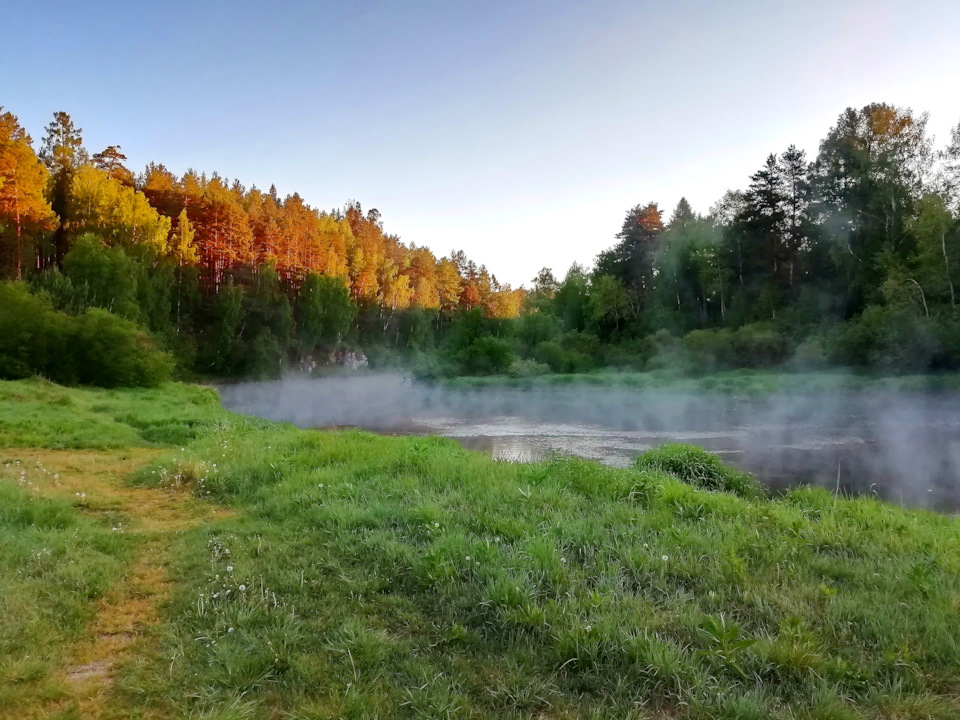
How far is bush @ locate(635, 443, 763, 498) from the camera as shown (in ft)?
28.9

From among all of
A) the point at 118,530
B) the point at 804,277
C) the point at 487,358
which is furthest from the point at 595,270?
the point at 118,530

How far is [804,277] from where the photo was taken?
3862 cm

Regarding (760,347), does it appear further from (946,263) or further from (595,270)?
(595,270)

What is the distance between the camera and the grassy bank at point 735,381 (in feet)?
81.4

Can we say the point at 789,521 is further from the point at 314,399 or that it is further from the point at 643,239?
the point at 643,239

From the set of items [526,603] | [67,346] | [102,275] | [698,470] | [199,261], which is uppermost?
[199,261]

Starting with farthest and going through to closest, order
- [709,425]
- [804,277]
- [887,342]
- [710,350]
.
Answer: [804,277]
[710,350]
[887,342]
[709,425]

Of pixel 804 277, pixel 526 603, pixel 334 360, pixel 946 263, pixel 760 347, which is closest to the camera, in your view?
pixel 526 603

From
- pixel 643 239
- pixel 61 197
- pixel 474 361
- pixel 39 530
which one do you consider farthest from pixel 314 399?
pixel 643 239

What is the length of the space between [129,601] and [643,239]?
173 ft

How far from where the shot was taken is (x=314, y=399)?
2998cm

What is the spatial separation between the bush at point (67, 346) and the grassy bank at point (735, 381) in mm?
17929

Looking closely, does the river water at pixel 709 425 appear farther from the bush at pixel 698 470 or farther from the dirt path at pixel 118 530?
the dirt path at pixel 118 530

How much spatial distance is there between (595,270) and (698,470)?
49940mm
